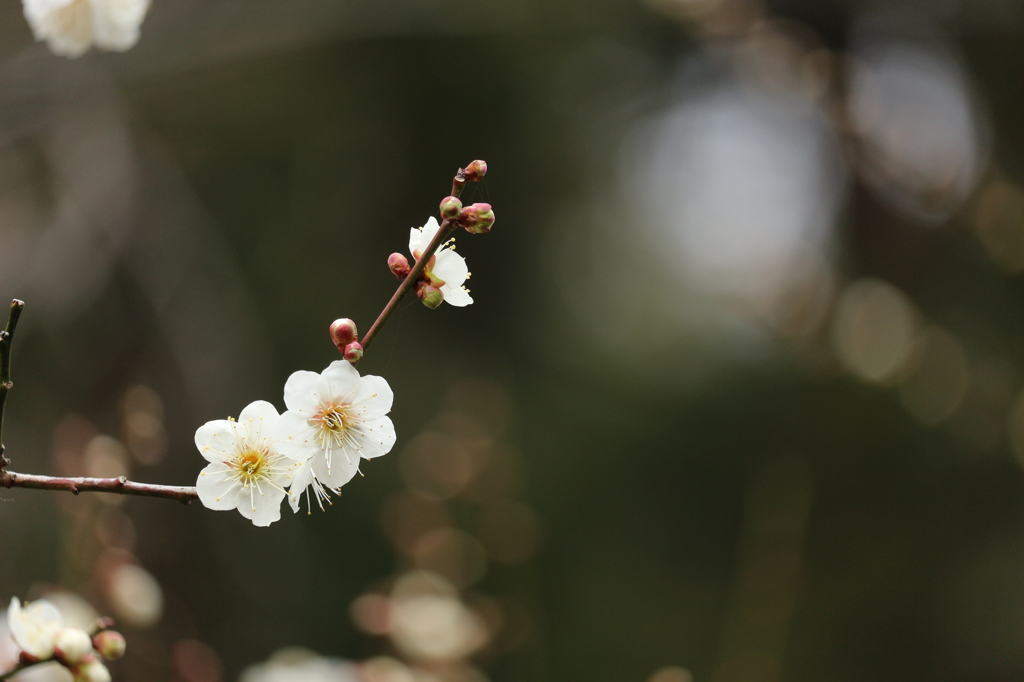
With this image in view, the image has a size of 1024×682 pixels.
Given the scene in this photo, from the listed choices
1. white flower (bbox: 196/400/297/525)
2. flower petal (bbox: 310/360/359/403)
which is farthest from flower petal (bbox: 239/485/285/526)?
flower petal (bbox: 310/360/359/403)

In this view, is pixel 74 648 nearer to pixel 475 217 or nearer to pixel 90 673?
pixel 90 673

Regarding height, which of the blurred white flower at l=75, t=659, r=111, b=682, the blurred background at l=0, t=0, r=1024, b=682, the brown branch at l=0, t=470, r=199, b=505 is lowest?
the blurred white flower at l=75, t=659, r=111, b=682

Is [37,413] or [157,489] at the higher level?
[37,413]

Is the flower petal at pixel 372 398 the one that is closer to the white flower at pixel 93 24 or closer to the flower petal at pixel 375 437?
the flower petal at pixel 375 437

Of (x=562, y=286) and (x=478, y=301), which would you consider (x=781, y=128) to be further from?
(x=478, y=301)

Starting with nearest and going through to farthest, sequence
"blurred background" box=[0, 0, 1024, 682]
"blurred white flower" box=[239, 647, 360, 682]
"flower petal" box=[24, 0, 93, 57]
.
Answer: "flower petal" box=[24, 0, 93, 57], "blurred white flower" box=[239, 647, 360, 682], "blurred background" box=[0, 0, 1024, 682]

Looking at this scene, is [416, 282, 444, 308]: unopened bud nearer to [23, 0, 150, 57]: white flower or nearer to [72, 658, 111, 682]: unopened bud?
[72, 658, 111, 682]: unopened bud

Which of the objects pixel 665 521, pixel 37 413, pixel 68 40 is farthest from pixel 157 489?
pixel 665 521
